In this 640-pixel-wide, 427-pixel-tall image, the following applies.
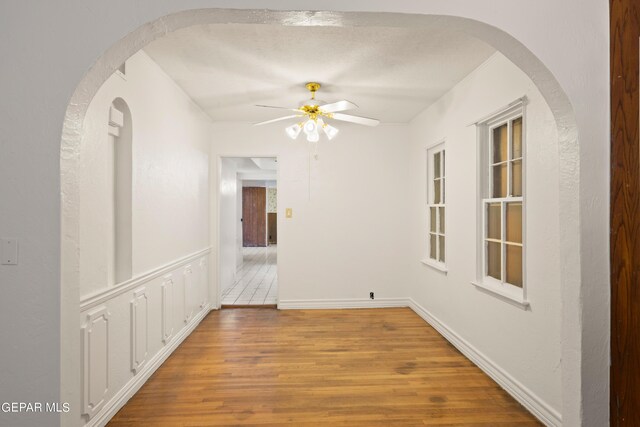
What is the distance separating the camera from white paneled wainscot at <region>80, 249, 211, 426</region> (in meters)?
2.14

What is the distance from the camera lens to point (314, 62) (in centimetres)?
302

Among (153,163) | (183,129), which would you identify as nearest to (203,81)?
(183,129)

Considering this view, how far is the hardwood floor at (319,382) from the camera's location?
2.37m

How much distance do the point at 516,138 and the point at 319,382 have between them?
8.44 feet

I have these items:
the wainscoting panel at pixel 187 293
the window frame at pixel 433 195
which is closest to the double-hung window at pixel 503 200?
the window frame at pixel 433 195

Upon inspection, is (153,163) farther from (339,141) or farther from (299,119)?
(339,141)

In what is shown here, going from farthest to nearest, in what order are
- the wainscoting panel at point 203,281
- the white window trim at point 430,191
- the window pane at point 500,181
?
the wainscoting panel at point 203,281, the white window trim at point 430,191, the window pane at point 500,181

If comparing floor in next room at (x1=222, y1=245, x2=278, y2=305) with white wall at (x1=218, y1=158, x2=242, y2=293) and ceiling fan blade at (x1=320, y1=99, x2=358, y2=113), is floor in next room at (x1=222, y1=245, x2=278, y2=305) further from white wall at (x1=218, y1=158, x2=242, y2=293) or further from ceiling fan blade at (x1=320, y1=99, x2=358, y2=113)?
ceiling fan blade at (x1=320, y1=99, x2=358, y2=113)

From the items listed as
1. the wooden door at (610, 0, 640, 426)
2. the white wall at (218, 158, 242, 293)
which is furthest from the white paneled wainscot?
the wooden door at (610, 0, 640, 426)

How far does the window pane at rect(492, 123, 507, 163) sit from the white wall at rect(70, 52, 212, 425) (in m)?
3.06

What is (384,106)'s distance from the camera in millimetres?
4324

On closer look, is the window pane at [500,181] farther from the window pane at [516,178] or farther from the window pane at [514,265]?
the window pane at [514,265]

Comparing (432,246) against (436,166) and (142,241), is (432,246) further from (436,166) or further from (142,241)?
(142,241)

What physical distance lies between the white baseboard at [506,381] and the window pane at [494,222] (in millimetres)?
1079
